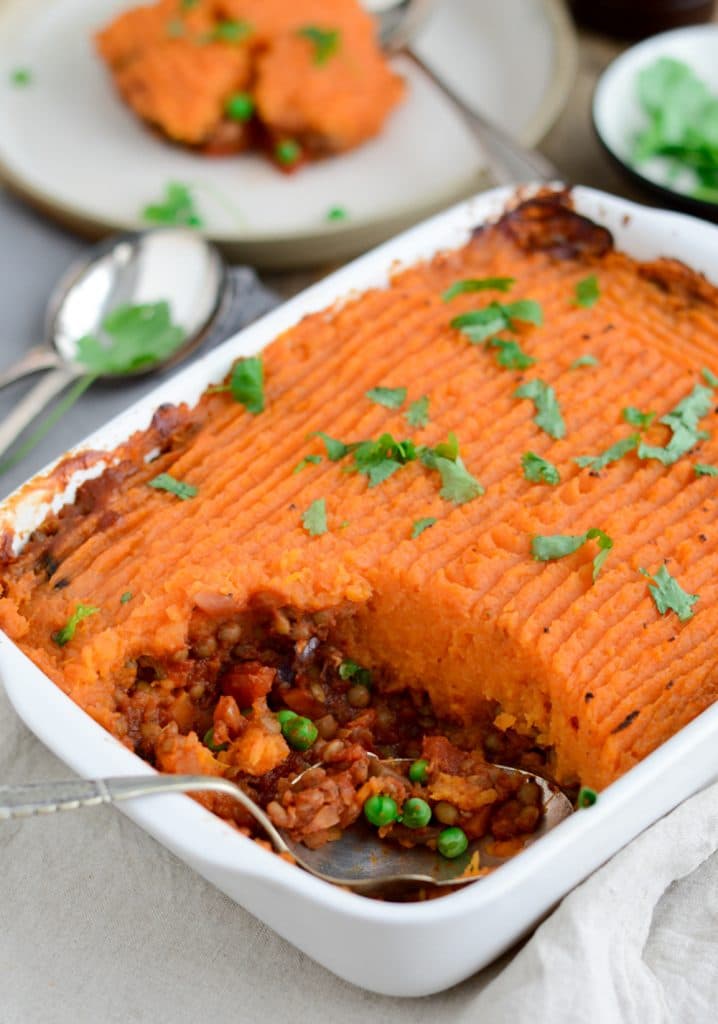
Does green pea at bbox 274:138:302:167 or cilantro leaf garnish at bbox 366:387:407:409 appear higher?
cilantro leaf garnish at bbox 366:387:407:409

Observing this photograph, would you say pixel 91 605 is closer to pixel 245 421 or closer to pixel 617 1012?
pixel 245 421

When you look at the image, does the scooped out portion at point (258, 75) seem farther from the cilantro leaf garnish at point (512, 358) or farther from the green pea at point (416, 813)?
the green pea at point (416, 813)

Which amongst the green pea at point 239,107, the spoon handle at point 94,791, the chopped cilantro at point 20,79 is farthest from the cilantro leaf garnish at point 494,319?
the chopped cilantro at point 20,79

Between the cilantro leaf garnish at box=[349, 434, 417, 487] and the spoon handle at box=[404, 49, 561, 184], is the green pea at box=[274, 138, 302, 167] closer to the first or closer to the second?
the spoon handle at box=[404, 49, 561, 184]

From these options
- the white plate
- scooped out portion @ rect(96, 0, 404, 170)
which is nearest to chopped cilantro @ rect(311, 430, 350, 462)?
the white plate

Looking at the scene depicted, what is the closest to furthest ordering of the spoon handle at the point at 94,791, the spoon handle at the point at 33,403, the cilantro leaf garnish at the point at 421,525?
the spoon handle at the point at 94,791 → the cilantro leaf garnish at the point at 421,525 → the spoon handle at the point at 33,403

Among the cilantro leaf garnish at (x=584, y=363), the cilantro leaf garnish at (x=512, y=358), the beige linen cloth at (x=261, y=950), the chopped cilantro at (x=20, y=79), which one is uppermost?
the chopped cilantro at (x=20, y=79)

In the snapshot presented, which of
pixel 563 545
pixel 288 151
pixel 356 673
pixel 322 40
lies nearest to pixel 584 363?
pixel 563 545
